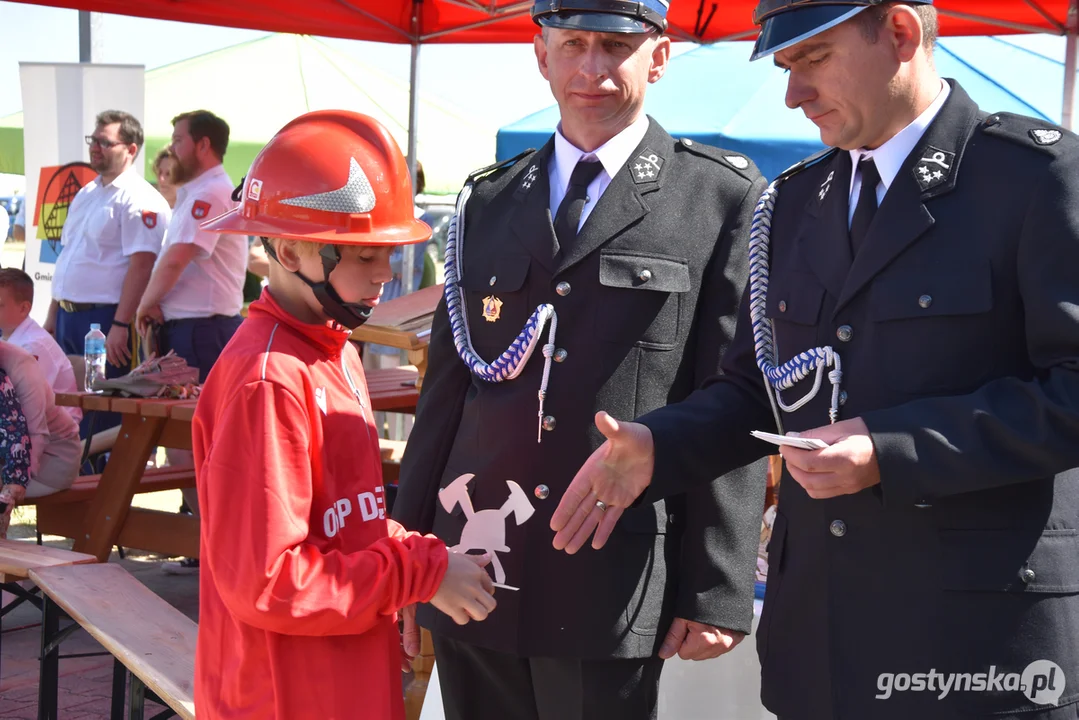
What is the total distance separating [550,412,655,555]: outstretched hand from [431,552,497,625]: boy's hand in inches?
6.9

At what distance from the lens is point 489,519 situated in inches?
94.4

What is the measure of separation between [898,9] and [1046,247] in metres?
0.44

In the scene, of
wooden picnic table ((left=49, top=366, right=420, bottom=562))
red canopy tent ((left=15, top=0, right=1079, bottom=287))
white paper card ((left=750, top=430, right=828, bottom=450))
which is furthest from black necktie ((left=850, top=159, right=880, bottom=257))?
red canopy tent ((left=15, top=0, right=1079, bottom=287))

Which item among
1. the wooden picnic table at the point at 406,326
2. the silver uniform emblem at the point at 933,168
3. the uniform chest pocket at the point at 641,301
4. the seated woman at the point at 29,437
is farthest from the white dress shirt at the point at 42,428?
the silver uniform emblem at the point at 933,168

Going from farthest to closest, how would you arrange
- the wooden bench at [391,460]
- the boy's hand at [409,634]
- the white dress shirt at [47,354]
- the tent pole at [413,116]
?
the tent pole at [413,116]
the white dress shirt at [47,354]
the wooden bench at [391,460]
the boy's hand at [409,634]

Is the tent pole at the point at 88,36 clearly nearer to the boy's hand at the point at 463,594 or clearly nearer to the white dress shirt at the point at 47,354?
the white dress shirt at the point at 47,354

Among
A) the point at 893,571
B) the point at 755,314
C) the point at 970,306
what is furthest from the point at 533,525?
the point at 970,306

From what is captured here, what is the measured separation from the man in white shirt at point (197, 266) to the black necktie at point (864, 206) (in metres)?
4.89

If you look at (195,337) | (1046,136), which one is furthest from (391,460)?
(1046,136)

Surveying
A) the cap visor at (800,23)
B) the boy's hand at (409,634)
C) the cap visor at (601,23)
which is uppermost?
the cap visor at (601,23)

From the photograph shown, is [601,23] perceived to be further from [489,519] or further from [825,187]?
[489,519]

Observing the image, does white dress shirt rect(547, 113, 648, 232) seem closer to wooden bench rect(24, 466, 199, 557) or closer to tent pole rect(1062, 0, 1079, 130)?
wooden bench rect(24, 466, 199, 557)

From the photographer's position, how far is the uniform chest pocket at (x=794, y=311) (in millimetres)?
1977

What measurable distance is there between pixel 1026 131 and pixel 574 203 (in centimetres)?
90
